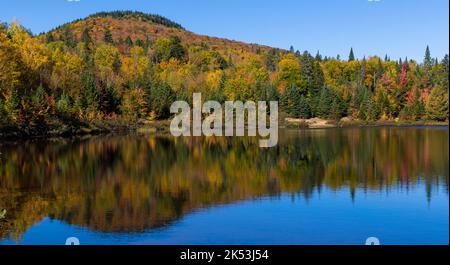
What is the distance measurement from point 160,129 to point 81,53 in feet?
139

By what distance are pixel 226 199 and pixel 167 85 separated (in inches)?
2536

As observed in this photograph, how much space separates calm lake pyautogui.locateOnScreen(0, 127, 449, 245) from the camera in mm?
14805

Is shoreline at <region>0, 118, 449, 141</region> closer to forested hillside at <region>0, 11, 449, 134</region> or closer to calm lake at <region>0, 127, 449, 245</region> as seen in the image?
forested hillside at <region>0, 11, 449, 134</region>

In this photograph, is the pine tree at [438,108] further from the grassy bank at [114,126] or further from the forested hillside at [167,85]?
the grassy bank at [114,126]

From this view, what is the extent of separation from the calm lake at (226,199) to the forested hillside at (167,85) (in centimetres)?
2336

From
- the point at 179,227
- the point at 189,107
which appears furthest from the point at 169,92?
the point at 179,227

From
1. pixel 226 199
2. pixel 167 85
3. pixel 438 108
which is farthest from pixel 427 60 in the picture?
pixel 226 199

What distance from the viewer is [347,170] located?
27.2 meters

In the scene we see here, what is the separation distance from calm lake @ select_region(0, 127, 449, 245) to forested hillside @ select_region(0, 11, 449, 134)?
2336cm

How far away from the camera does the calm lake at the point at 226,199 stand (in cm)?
1480

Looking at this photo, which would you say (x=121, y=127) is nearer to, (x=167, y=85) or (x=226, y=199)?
(x=167, y=85)

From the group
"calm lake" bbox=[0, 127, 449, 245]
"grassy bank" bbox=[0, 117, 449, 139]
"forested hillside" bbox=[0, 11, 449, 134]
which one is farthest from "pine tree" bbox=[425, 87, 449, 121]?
"calm lake" bbox=[0, 127, 449, 245]

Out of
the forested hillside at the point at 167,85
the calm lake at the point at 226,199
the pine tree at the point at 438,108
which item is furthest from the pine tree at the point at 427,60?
the calm lake at the point at 226,199
